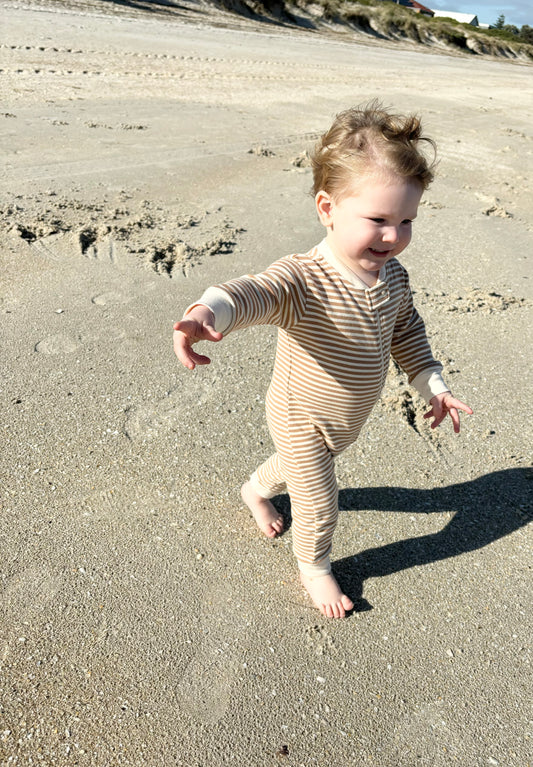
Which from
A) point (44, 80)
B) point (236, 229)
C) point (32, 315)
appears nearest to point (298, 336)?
point (32, 315)

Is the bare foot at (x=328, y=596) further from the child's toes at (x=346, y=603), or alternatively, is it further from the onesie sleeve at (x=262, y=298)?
the onesie sleeve at (x=262, y=298)

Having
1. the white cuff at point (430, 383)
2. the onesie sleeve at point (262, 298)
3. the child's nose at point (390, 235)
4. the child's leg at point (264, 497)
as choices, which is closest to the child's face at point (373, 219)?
the child's nose at point (390, 235)

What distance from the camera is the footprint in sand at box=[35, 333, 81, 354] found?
3.06 meters

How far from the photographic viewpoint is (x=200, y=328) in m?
1.35

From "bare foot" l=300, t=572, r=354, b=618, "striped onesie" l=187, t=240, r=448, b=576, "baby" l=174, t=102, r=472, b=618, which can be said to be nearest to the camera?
"baby" l=174, t=102, r=472, b=618

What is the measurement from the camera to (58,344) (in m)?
3.11

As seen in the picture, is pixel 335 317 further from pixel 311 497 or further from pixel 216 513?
pixel 216 513

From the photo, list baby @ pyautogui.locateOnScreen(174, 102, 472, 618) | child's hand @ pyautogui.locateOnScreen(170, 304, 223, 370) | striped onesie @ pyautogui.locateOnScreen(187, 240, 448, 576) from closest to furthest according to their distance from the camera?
child's hand @ pyautogui.locateOnScreen(170, 304, 223, 370) → baby @ pyautogui.locateOnScreen(174, 102, 472, 618) → striped onesie @ pyautogui.locateOnScreen(187, 240, 448, 576)

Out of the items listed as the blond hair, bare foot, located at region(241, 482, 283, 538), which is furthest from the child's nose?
bare foot, located at region(241, 482, 283, 538)

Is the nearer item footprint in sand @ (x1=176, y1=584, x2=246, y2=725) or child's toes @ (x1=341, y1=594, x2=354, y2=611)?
footprint in sand @ (x1=176, y1=584, x2=246, y2=725)

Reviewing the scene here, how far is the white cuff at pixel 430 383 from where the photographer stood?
2.02 meters

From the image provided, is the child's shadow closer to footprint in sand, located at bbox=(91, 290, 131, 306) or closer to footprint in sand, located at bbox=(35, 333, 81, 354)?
footprint in sand, located at bbox=(35, 333, 81, 354)

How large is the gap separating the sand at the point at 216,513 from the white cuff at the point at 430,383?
60cm

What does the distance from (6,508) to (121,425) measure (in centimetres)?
62
